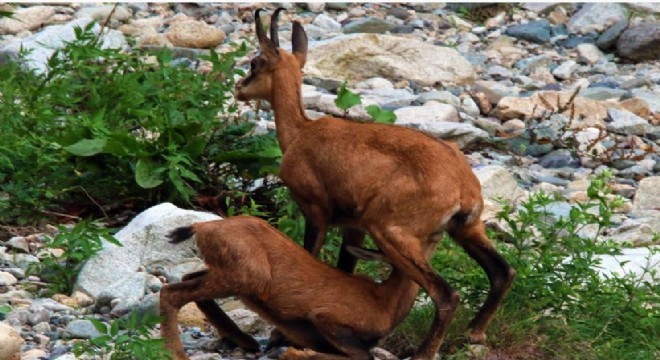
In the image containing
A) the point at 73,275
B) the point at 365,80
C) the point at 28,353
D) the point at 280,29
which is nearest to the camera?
the point at 28,353

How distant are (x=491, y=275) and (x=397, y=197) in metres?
0.72

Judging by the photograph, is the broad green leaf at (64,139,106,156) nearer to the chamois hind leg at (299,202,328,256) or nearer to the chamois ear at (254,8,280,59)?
the chamois ear at (254,8,280,59)

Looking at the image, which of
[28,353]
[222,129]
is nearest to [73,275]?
[28,353]

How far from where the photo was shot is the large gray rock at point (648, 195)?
35.6ft

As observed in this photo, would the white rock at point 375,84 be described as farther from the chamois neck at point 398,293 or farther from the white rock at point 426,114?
the chamois neck at point 398,293

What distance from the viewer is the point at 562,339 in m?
7.20

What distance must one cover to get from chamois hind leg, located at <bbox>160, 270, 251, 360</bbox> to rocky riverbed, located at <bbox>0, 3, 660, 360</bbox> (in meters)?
0.31

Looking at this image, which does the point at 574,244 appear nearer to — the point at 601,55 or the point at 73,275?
the point at 73,275

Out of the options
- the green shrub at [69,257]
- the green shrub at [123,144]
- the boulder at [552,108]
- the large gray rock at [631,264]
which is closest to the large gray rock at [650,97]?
the boulder at [552,108]

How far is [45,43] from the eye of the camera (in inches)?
502

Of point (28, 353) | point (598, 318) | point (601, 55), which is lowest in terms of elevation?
point (601, 55)

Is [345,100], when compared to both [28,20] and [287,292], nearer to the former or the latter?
[287,292]

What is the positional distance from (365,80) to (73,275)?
6.02 m

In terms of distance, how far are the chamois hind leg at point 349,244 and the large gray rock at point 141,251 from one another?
1138mm
